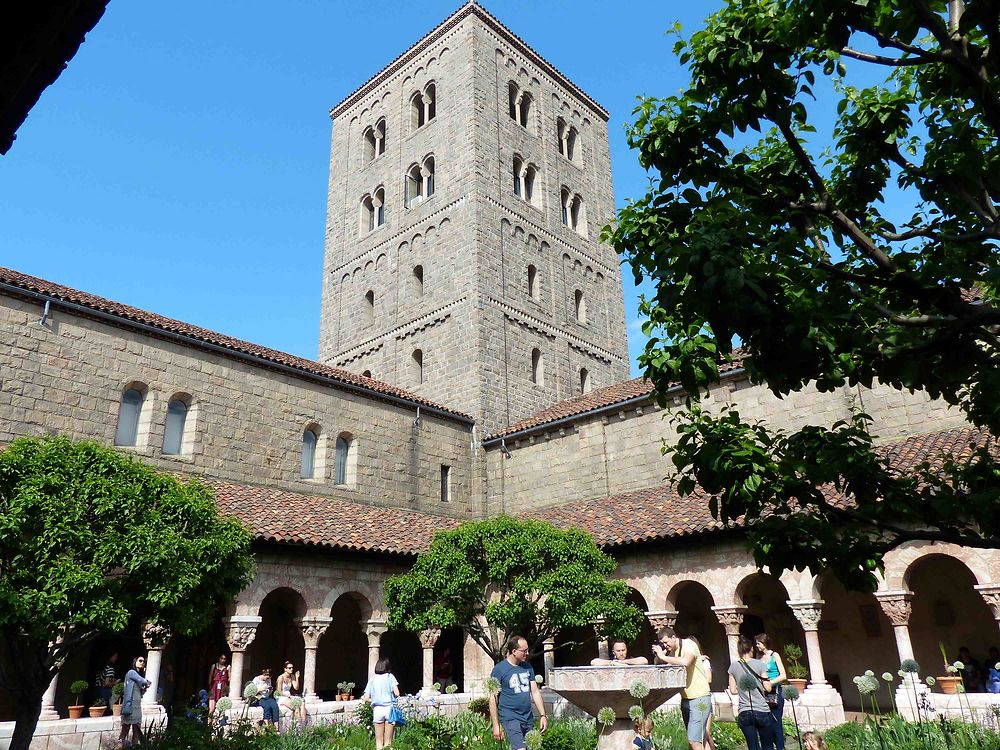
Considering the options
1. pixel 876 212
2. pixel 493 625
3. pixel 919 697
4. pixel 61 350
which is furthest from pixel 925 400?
pixel 61 350

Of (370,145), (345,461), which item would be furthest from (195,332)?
(370,145)

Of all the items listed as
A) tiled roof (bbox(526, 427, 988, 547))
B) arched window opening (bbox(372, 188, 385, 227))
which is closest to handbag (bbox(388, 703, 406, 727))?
tiled roof (bbox(526, 427, 988, 547))

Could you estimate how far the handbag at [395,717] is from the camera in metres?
12.1

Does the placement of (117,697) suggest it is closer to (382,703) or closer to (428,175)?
(382,703)

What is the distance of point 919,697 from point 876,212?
398 inches

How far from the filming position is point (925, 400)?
17.8 meters

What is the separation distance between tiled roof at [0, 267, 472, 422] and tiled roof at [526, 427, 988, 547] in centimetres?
598

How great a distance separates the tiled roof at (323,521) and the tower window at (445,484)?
7.82 feet

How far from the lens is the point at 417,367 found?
28.1m

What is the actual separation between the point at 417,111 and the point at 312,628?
23.7 metres

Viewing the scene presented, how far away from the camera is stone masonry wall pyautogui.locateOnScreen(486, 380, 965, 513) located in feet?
59.9

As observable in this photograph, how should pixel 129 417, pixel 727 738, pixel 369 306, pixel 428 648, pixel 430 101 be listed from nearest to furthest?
pixel 727 738 → pixel 428 648 → pixel 129 417 → pixel 369 306 → pixel 430 101

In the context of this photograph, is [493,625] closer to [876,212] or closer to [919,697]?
[919,697]

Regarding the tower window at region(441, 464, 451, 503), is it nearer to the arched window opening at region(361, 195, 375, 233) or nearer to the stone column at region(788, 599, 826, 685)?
the stone column at region(788, 599, 826, 685)
